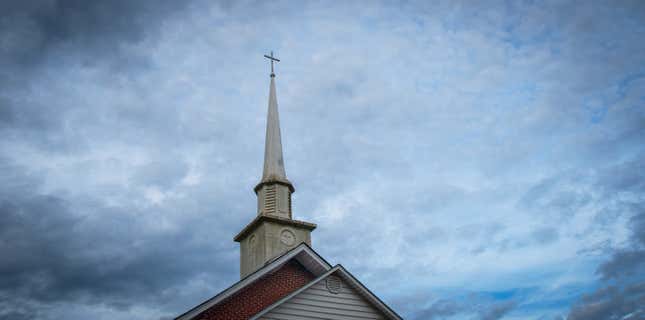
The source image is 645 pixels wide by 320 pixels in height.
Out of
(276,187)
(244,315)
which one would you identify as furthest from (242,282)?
(276,187)

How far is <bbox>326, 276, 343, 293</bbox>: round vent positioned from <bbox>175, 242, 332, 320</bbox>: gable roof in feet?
6.24

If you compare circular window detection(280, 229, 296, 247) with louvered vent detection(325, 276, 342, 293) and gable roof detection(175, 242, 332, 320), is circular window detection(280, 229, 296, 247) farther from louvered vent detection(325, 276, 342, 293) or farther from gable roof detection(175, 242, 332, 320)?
louvered vent detection(325, 276, 342, 293)

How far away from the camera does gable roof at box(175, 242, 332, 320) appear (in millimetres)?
17094

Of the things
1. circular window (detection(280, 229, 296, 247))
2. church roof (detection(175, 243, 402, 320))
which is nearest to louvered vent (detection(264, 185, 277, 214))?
circular window (detection(280, 229, 296, 247))

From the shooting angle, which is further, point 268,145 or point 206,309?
point 268,145

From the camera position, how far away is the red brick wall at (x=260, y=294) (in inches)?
708

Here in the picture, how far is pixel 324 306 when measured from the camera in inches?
685

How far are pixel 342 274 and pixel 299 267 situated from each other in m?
3.40

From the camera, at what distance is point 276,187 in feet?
82.4

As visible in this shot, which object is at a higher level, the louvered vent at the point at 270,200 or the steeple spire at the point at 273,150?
the steeple spire at the point at 273,150

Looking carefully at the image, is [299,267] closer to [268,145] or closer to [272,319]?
Answer: [272,319]

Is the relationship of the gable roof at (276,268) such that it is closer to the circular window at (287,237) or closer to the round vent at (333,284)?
the round vent at (333,284)

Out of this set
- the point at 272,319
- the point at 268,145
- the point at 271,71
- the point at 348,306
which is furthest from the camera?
the point at 271,71

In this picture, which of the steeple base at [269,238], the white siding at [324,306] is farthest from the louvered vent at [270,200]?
the white siding at [324,306]
